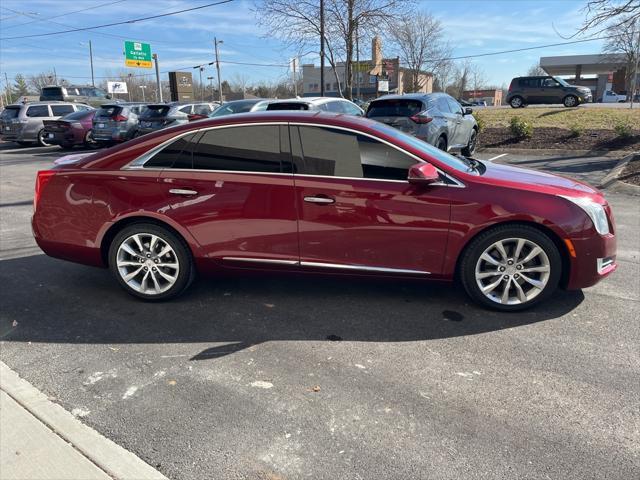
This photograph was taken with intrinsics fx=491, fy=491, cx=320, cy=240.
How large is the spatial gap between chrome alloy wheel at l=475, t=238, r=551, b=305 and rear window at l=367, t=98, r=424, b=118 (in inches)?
260

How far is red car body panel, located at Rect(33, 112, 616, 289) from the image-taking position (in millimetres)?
3785

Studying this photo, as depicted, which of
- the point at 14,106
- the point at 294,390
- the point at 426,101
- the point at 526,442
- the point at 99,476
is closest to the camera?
the point at 99,476

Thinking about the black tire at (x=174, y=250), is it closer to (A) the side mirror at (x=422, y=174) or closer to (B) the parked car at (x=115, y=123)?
(A) the side mirror at (x=422, y=174)

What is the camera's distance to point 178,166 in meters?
4.12

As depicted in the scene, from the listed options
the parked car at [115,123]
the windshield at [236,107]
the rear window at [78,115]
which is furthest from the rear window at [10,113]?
the windshield at [236,107]

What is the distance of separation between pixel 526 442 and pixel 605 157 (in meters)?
12.2

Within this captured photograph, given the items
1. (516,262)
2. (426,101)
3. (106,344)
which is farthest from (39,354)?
(426,101)

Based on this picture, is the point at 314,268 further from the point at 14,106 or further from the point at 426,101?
the point at 14,106

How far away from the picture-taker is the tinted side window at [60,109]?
2044 centimetres

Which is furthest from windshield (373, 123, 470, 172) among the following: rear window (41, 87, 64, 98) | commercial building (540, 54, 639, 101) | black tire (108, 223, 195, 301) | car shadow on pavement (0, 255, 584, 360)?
commercial building (540, 54, 639, 101)

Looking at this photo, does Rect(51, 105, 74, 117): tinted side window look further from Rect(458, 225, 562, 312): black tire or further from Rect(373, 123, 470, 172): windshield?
Rect(458, 225, 562, 312): black tire

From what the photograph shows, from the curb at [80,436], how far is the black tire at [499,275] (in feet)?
8.72

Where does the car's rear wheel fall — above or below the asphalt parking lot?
above

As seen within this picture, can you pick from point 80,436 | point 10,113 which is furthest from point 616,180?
point 10,113
